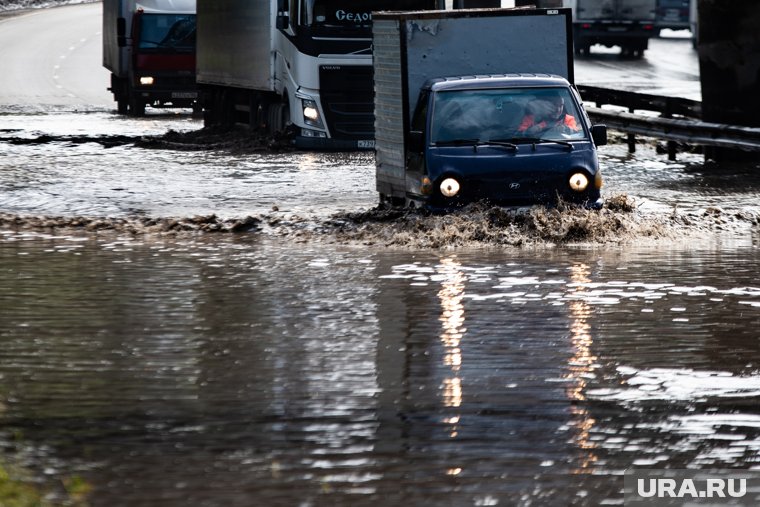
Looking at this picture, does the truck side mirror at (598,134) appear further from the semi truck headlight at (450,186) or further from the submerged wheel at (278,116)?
the submerged wheel at (278,116)

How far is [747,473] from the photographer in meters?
6.73

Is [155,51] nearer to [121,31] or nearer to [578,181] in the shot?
[121,31]

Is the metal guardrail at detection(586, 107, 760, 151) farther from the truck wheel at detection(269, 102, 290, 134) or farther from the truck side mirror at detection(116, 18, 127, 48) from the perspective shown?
the truck side mirror at detection(116, 18, 127, 48)

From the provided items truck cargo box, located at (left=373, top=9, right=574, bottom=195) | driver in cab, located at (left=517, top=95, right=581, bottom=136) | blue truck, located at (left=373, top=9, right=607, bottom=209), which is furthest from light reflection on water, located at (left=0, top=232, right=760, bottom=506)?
truck cargo box, located at (left=373, top=9, right=574, bottom=195)

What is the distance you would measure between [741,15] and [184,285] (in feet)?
43.7

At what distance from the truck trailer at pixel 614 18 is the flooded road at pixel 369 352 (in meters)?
36.5

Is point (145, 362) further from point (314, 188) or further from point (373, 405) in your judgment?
point (314, 188)

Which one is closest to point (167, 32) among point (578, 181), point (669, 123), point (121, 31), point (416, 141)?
point (121, 31)

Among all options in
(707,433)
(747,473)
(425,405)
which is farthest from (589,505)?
(425,405)

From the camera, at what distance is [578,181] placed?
51.4 ft

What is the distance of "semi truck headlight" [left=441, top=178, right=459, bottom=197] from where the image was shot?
50.7 feet

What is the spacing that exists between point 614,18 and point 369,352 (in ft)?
155

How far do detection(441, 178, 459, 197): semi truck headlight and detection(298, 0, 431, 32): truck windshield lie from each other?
11.3 m

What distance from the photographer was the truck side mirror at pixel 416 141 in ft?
52.0
